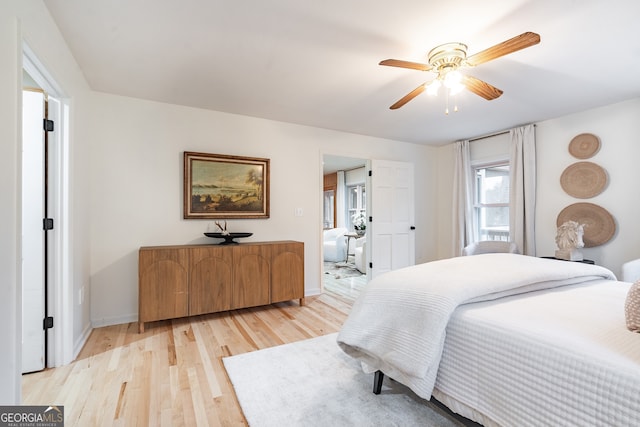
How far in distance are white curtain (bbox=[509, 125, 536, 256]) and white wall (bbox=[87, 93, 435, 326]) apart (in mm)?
2718

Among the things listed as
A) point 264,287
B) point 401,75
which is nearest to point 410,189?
point 401,75

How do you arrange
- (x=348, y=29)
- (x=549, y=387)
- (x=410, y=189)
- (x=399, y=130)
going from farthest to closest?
(x=410, y=189), (x=399, y=130), (x=348, y=29), (x=549, y=387)

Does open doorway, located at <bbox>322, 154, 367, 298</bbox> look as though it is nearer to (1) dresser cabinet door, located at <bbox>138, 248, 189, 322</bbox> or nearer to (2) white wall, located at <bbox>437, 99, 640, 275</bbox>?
(1) dresser cabinet door, located at <bbox>138, 248, 189, 322</bbox>

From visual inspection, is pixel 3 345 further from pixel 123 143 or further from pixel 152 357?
pixel 123 143

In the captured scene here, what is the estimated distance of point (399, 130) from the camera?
14.1ft

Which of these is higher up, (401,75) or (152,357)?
(401,75)

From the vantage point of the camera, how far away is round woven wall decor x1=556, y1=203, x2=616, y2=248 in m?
3.27

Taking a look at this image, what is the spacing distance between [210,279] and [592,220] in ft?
14.2

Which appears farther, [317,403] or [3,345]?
[317,403]

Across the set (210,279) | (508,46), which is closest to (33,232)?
(210,279)

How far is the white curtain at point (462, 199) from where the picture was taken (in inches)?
183

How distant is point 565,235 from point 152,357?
425 cm

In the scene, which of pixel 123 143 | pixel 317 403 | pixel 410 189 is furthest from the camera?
pixel 410 189

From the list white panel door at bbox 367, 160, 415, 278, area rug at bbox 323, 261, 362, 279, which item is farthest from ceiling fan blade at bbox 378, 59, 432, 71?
area rug at bbox 323, 261, 362, 279
